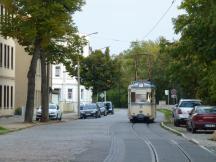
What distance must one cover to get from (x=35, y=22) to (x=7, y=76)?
17056mm

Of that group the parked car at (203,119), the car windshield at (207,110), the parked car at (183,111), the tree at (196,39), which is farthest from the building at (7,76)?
the parked car at (203,119)

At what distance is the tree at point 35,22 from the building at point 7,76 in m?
11.3

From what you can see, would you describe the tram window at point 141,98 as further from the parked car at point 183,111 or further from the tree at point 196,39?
the parked car at point 183,111

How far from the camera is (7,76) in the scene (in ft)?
215

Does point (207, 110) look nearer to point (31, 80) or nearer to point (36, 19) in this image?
point (36, 19)

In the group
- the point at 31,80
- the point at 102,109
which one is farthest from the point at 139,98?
the point at 102,109

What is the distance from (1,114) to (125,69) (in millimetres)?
87622

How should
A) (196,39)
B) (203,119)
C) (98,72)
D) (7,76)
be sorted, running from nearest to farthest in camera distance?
1. (203,119)
2. (196,39)
3. (7,76)
4. (98,72)

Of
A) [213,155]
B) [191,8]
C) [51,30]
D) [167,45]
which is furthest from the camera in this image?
[167,45]

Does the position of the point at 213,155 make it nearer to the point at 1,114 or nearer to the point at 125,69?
the point at 1,114

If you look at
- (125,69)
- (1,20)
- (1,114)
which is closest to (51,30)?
(1,20)

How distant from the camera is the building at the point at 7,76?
208 feet

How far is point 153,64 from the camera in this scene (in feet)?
433

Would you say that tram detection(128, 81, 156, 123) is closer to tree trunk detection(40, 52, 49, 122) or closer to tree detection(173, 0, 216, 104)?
tree detection(173, 0, 216, 104)
